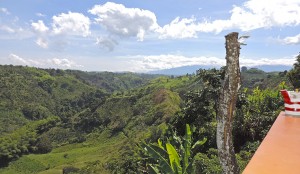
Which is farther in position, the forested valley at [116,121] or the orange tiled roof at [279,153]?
the forested valley at [116,121]

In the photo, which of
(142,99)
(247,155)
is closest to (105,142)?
(142,99)

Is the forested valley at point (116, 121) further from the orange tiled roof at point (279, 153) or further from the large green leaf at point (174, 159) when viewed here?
the orange tiled roof at point (279, 153)

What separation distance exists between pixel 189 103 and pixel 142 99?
3626 inches

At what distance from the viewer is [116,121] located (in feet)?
355

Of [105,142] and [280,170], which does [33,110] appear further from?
[280,170]

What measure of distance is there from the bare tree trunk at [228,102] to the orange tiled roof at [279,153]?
1598 mm

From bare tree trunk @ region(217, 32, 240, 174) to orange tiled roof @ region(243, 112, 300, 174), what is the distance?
1598 mm

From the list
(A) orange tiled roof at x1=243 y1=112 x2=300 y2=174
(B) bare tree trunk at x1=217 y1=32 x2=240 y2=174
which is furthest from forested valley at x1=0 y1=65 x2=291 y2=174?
(A) orange tiled roof at x1=243 y1=112 x2=300 y2=174

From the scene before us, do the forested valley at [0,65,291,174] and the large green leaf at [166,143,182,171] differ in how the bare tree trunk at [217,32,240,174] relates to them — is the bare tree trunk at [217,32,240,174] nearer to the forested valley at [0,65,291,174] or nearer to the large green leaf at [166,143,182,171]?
the large green leaf at [166,143,182,171]

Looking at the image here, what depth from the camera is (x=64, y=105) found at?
167m

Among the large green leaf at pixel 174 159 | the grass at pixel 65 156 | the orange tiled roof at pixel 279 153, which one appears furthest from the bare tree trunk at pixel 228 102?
the grass at pixel 65 156

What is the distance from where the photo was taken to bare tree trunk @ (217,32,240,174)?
7.76 m

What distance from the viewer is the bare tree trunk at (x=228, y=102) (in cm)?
776

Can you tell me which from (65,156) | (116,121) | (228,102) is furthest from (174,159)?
(116,121)
